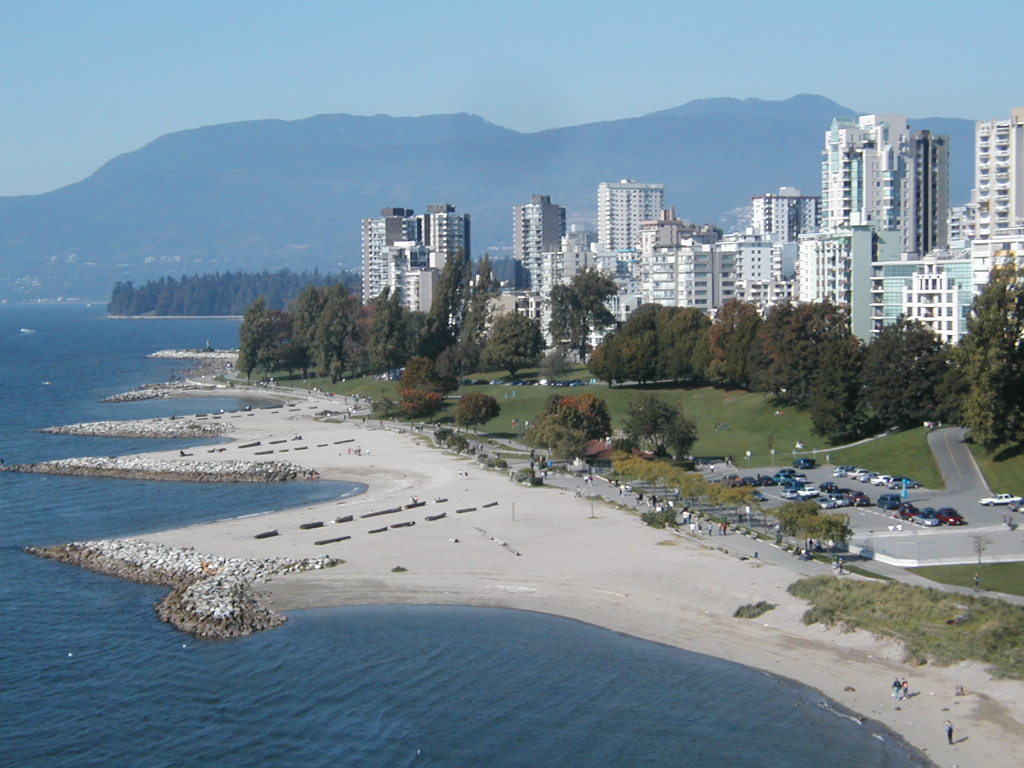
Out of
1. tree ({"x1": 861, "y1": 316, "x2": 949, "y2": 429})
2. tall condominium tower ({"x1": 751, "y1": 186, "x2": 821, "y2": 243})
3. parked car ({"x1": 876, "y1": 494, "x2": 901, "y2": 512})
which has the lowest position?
parked car ({"x1": 876, "y1": 494, "x2": 901, "y2": 512})

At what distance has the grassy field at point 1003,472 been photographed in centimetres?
4766

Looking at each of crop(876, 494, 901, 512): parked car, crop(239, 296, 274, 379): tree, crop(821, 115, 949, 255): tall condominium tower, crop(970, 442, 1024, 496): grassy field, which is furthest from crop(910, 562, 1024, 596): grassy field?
crop(821, 115, 949, 255): tall condominium tower

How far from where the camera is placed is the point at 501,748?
25.5 metres

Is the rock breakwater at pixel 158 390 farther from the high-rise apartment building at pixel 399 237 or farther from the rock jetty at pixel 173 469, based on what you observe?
the high-rise apartment building at pixel 399 237

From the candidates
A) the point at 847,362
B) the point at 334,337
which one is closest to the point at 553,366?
the point at 334,337

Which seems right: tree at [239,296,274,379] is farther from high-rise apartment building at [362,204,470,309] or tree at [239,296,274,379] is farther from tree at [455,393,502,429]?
high-rise apartment building at [362,204,470,309]

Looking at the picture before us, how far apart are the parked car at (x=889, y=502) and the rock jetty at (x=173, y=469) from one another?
29369 mm

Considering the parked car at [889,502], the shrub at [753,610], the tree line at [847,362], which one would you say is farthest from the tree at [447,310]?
the shrub at [753,610]

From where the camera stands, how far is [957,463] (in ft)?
170

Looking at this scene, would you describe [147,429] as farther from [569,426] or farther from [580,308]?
[580,308]

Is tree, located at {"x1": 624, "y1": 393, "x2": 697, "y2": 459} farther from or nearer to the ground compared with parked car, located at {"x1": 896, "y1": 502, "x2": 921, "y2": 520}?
farther from the ground

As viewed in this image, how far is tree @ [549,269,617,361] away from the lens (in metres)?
99.2

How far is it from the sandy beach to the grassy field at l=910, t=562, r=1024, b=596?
4637mm

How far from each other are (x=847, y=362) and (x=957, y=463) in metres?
10.1
